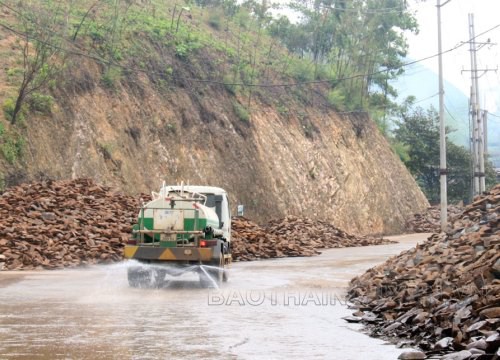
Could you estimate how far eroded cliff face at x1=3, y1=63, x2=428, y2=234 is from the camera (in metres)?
34.2

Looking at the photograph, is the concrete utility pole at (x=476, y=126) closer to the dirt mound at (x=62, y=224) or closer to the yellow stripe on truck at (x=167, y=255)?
the dirt mound at (x=62, y=224)

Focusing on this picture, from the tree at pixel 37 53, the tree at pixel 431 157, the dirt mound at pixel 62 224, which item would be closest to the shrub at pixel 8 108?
the tree at pixel 37 53

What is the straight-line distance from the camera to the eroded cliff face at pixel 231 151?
34.2 metres

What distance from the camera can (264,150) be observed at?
4538cm

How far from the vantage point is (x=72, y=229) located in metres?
25.1

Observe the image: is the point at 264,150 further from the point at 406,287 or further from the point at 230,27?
the point at 406,287

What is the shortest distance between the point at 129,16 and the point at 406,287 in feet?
115

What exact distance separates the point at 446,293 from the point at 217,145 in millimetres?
31059

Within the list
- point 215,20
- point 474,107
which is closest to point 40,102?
point 215,20

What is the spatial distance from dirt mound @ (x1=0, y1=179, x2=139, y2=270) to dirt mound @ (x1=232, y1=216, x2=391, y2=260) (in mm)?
5011

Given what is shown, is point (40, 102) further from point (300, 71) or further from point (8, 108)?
point (300, 71)

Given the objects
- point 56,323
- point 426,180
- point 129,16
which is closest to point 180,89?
point 129,16

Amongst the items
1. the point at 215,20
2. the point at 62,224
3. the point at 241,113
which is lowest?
the point at 62,224

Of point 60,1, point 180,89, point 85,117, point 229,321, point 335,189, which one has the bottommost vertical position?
point 229,321
